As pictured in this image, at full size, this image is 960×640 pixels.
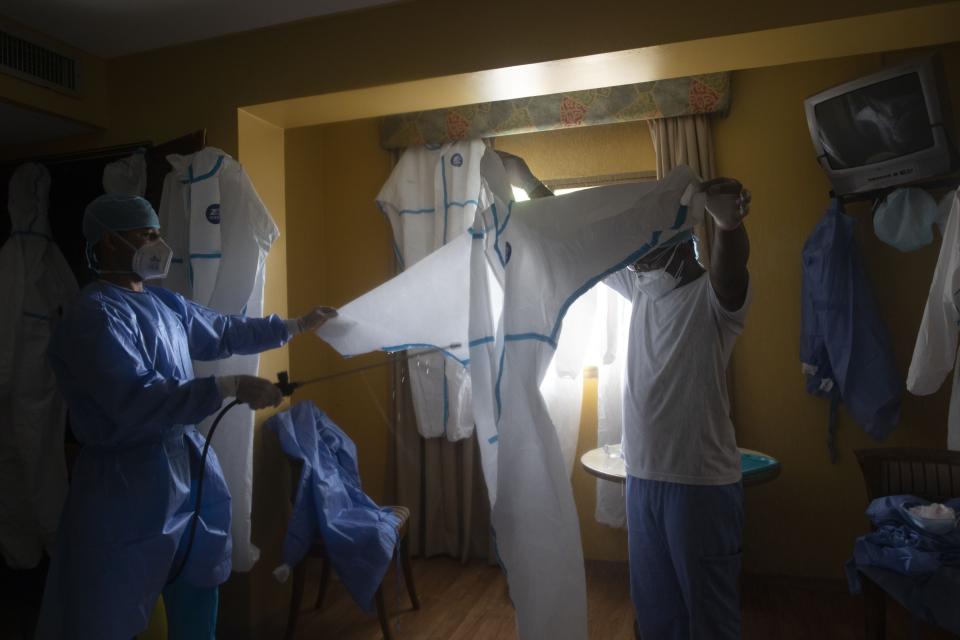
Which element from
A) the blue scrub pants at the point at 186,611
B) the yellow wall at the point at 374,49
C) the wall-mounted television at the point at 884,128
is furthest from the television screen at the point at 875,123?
the blue scrub pants at the point at 186,611

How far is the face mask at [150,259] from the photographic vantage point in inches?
70.7

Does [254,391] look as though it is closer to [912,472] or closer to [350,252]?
[350,252]

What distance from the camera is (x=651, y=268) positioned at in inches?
70.4

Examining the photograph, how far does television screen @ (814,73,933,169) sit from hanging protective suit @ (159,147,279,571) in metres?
2.16

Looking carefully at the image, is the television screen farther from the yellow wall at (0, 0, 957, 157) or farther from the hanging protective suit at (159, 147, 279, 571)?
the hanging protective suit at (159, 147, 279, 571)

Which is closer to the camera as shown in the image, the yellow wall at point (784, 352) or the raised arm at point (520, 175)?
the raised arm at point (520, 175)

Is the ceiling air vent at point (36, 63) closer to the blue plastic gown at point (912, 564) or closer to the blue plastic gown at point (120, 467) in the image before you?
the blue plastic gown at point (120, 467)

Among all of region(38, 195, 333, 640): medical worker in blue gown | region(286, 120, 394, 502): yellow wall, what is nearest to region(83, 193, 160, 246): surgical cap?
region(38, 195, 333, 640): medical worker in blue gown

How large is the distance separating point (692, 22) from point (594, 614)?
86.5 inches

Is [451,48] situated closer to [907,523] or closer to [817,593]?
[907,523]

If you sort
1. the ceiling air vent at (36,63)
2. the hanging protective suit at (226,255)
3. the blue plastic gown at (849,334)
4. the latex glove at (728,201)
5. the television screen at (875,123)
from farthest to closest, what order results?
the blue plastic gown at (849,334)
the television screen at (875,123)
the ceiling air vent at (36,63)
the hanging protective suit at (226,255)
the latex glove at (728,201)

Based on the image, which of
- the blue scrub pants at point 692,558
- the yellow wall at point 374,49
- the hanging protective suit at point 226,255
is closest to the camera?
the blue scrub pants at point 692,558

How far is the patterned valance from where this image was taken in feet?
9.46

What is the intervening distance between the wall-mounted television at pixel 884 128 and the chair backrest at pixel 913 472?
39.8 inches
